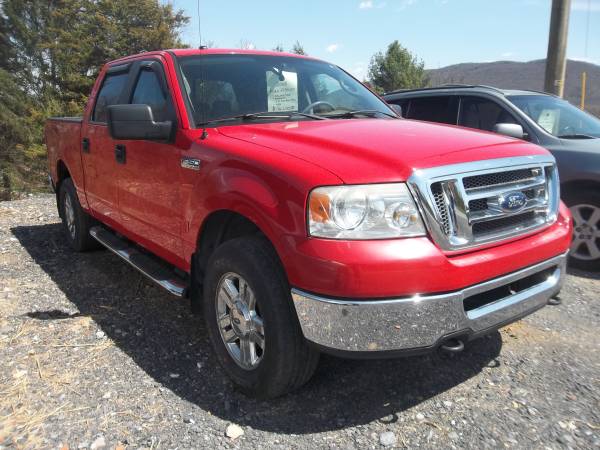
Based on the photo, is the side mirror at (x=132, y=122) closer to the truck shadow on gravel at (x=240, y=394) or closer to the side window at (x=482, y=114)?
the truck shadow on gravel at (x=240, y=394)

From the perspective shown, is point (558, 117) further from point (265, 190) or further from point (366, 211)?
point (265, 190)

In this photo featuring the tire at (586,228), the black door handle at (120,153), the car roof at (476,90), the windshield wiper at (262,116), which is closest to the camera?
the windshield wiper at (262,116)

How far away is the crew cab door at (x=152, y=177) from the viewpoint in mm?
3307

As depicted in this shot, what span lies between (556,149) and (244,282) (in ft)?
12.3

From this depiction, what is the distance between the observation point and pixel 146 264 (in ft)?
12.6

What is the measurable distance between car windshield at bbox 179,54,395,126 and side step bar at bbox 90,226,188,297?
1.05 metres

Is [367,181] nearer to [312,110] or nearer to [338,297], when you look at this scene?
[338,297]

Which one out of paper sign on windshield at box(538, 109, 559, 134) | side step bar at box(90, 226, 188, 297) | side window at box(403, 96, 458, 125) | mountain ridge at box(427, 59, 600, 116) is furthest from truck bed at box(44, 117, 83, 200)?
mountain ridge at box(427, 59, 600, 116)

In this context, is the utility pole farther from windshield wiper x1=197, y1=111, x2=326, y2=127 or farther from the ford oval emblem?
the ford oval emblem

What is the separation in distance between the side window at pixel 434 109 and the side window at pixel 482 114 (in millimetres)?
122

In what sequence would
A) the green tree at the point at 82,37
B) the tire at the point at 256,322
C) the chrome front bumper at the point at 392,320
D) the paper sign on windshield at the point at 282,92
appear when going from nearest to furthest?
the chrome front bumper at the point at 392,320 < the tire at the point at 256,322 < the paper sign on windshield at the point at 282,92 < the green tree at the point at 82,37

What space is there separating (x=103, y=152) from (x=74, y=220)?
1561mm

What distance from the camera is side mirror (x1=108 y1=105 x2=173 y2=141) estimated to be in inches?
121

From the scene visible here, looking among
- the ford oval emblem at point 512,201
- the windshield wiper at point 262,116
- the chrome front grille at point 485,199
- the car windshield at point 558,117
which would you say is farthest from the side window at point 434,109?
the ford oval emblem at point 512,201
